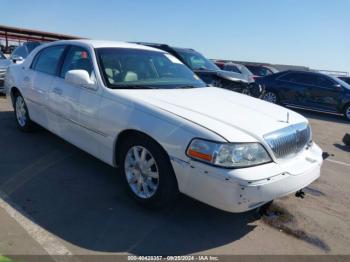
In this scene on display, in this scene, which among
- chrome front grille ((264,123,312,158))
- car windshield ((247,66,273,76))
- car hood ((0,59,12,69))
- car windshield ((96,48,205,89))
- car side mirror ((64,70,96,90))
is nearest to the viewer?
chrome front grille ((264,123,312,158))

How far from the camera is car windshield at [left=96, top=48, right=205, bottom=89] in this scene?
4199mm

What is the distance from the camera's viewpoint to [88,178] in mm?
4441

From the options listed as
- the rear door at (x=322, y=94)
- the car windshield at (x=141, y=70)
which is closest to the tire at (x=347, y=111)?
the rear door at (x=322, y=94)

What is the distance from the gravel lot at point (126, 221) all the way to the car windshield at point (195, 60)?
698cm

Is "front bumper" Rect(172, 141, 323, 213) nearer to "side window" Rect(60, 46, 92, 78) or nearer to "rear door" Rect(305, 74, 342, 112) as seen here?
"side window" Rect(60, 46, 92, 78)

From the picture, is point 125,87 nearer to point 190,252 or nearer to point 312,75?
point 190,252

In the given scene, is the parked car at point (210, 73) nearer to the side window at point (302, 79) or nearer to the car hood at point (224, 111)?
the side window at point (302, 79)

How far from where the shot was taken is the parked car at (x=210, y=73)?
11086 millimetres

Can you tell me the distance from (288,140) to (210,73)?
794cm

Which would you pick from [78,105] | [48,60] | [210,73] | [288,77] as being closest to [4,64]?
[48,60]

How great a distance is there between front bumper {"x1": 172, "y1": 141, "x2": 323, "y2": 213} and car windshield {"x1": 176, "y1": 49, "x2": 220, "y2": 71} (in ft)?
27.0

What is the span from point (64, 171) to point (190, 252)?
2.23 m

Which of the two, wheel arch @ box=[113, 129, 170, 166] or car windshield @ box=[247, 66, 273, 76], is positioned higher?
wheel arch @ box=[113, 129, 170, 166]

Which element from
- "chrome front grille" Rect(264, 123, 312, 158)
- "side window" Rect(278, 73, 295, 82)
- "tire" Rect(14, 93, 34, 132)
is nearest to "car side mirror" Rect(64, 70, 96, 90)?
"chrome front grille" Rect(264, 123, 312, 158)
